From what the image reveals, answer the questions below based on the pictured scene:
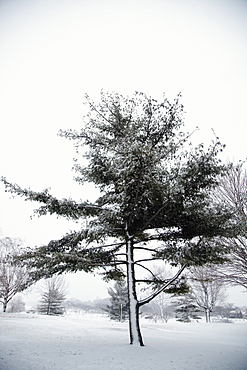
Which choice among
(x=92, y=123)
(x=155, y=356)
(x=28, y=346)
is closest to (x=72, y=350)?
(x=28, y=346)

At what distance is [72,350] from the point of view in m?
6.16

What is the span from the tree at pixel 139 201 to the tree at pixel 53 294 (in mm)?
24950

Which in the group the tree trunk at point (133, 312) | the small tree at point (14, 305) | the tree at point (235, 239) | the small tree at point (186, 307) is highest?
the tree at point (235, 239)

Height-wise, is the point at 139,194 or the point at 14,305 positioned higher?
the point at 139,194

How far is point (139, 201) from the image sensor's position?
22.1ft

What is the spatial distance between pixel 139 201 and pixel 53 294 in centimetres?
2885

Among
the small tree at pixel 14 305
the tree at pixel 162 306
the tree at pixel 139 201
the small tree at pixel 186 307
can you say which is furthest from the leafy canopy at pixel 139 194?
the small tree at pixel 14 305

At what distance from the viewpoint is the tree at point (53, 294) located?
29.3 metres

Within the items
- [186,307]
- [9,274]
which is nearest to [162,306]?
[186,307]

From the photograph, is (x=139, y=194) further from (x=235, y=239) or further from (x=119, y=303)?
(x=119, y=303)

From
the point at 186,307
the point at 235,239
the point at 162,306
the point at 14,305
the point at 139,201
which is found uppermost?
the point at 139,201

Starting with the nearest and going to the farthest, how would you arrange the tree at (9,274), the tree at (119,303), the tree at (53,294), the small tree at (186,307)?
the tree at (9,274), the small tree at (186,307), the tree at (119,303), the tree at (53,294)

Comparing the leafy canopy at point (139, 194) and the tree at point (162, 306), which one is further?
the tree at point (162, 306)

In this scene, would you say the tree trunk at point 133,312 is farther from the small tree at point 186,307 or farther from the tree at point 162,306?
the tree at point 162,306
